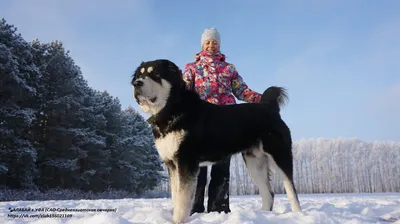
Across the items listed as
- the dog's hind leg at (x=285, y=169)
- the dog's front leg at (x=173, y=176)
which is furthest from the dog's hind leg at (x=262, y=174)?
the dog's front leg at (x=173, y=176)

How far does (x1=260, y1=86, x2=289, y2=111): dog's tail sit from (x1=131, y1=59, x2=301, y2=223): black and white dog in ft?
0.14

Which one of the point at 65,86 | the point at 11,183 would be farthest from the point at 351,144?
the point at 11,183

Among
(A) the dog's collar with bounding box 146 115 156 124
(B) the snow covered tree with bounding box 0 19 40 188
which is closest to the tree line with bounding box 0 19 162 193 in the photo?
(B) the snow covered tree with bounding box 0 19 40 188

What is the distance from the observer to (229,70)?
465cm

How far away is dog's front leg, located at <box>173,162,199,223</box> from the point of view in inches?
130

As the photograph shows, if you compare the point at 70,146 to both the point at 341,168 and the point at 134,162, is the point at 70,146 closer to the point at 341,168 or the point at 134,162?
the point at 134,162

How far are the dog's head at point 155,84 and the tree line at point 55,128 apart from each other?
44.1ft

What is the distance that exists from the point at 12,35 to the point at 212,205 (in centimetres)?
1656

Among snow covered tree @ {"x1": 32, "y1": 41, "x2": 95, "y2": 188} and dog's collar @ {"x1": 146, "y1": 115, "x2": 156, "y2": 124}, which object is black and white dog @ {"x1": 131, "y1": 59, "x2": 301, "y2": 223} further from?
snow covered tree @ {"x1": 32, "y1": 41, "x2": 95, "y2": 188}

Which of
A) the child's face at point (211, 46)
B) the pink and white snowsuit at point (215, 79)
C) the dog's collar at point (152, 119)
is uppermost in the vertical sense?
the child's face at point (211, 46)

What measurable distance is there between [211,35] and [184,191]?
8.00 ft

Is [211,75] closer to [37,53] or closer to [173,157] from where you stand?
Result: [173,157]

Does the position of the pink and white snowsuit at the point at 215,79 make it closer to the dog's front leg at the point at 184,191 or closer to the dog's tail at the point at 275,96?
the dog's tail at the point at 275,96

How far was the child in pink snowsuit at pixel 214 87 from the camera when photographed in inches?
177
